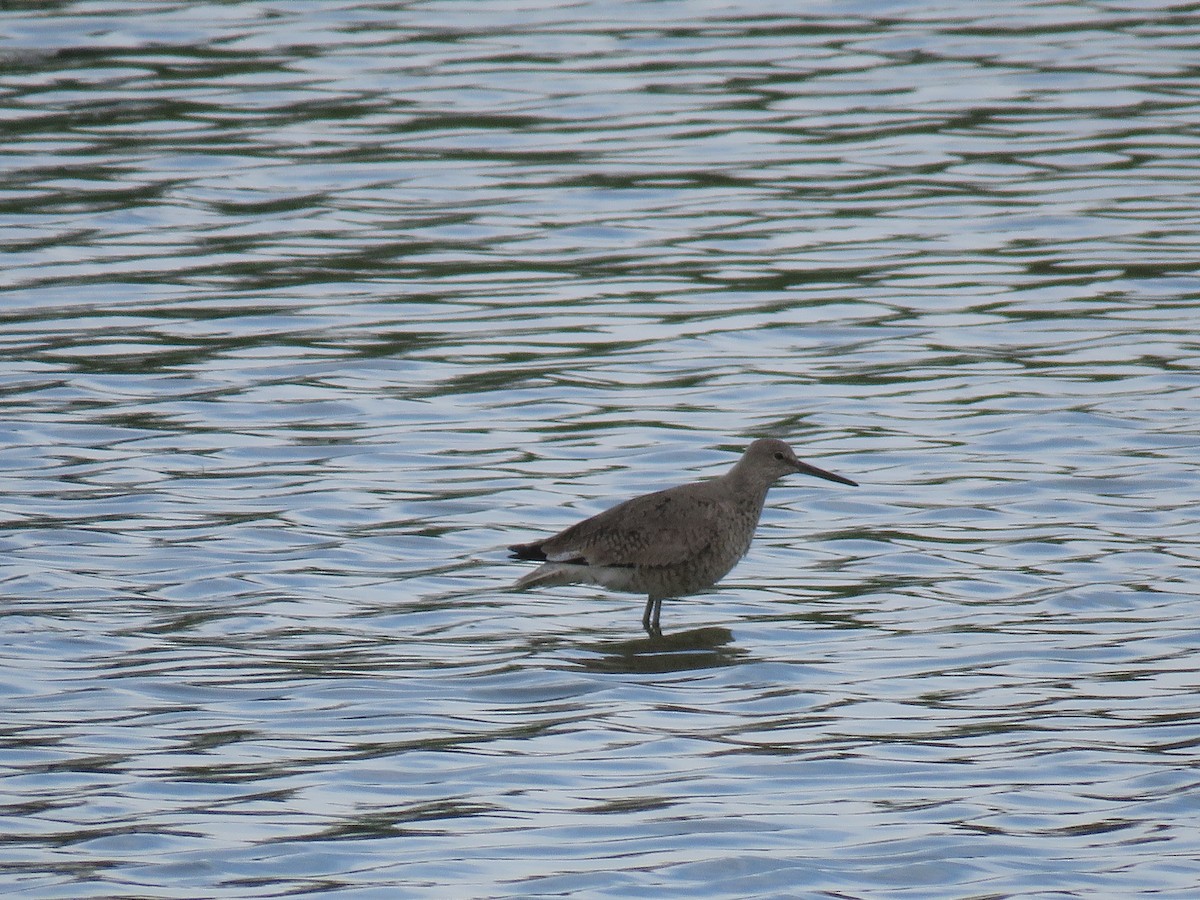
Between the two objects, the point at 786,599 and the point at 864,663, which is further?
the point at 786,599

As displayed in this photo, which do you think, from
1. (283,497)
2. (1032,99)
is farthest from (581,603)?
(1032,99)

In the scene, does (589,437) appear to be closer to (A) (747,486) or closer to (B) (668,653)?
(A) (747,486)

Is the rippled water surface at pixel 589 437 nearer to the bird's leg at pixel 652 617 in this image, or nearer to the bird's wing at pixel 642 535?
the bird's leg at pixel 652 617

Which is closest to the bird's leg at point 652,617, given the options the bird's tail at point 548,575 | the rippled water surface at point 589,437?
the rippled water surface at point 589,437

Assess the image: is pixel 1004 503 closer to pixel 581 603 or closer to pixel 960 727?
pixel 581 603

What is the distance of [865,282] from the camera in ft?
55.0

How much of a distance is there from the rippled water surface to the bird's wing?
413 millimetres

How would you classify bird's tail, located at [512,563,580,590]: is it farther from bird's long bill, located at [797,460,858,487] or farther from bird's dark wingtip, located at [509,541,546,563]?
bird's long bill, located at [797,460,858,487]

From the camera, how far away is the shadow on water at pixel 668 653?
10359 mm

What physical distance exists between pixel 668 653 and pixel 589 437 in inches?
137

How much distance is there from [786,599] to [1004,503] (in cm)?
189

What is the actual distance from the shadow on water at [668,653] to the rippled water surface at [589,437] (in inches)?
2.0

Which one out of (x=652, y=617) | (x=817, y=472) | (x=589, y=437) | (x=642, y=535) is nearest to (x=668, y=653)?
(x=652, y=617)

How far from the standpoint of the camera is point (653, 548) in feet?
36.1
